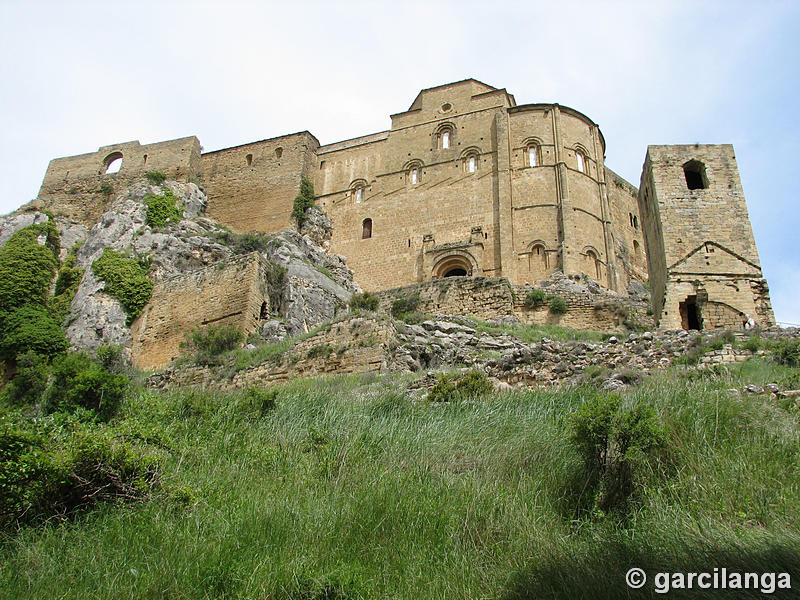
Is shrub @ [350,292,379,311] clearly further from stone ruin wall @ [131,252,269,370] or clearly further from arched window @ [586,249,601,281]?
arched window @ [586,249,601,281]

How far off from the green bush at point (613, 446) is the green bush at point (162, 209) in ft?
77.7

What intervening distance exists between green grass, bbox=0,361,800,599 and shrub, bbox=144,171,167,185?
2418 centimetres

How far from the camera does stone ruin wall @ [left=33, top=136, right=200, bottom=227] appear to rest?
31.6 m

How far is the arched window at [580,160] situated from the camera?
26.7 metres

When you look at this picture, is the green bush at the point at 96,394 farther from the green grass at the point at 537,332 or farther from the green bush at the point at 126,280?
the green bush at the point at 126,280

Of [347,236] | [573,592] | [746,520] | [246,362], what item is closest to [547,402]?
[746,520]

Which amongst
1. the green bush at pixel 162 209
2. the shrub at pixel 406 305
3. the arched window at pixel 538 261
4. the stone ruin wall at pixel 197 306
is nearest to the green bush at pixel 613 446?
the shrub at pixel 406 305

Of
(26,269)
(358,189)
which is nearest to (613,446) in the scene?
(26,269)

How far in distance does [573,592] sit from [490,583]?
643 millimetres

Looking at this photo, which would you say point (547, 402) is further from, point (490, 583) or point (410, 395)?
point (490, 583)

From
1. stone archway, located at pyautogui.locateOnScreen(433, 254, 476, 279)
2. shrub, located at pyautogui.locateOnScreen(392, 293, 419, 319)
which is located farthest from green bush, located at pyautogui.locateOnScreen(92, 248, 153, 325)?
stone archway, located at pyautogui.locateOnScreen(433, 254, 476, 279)

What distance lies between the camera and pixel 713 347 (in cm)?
1054

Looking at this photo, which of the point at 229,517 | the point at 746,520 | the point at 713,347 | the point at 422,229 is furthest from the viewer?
the point at 422,229

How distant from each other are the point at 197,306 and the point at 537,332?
10.2 m
